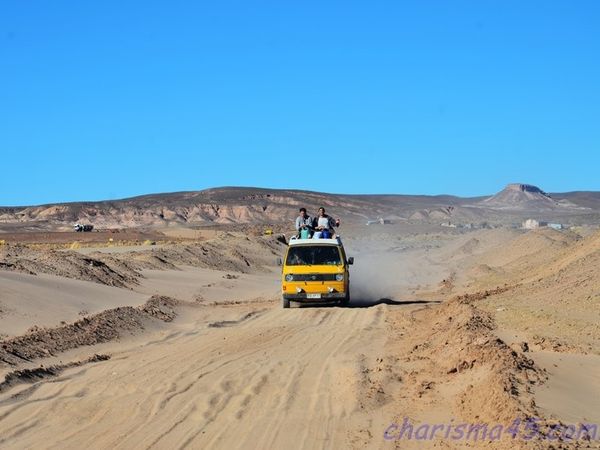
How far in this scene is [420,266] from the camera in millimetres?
46125

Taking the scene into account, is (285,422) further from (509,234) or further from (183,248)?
(509,234)

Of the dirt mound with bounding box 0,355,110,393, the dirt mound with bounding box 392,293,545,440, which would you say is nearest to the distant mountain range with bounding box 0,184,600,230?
the dirt mound with bounding box 392,293,545,440

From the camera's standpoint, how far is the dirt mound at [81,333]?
43.3ft

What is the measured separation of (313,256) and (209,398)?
12311 mm

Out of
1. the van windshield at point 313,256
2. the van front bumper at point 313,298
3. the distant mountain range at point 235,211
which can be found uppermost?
the distant mountain range at point 235,211

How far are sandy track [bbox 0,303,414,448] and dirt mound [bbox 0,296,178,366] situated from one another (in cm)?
99

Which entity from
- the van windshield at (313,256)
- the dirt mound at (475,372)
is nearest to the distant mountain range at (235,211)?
the van windshield at (313,256)

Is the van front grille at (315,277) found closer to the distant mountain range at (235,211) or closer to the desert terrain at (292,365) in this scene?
the desert terrain at (292,365)

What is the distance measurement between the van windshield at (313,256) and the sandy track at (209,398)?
628cm

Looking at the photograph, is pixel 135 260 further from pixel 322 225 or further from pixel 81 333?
pixel 81 333

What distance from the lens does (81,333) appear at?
15.8 meters

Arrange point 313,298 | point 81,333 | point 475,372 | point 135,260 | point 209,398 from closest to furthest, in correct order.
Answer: point 209,398 → point 475,372 → point 81,333 → point 313,298 → point 135,260

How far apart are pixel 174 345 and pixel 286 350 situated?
2333 millimetres

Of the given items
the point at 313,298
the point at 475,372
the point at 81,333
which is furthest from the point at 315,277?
the point at 475,372
